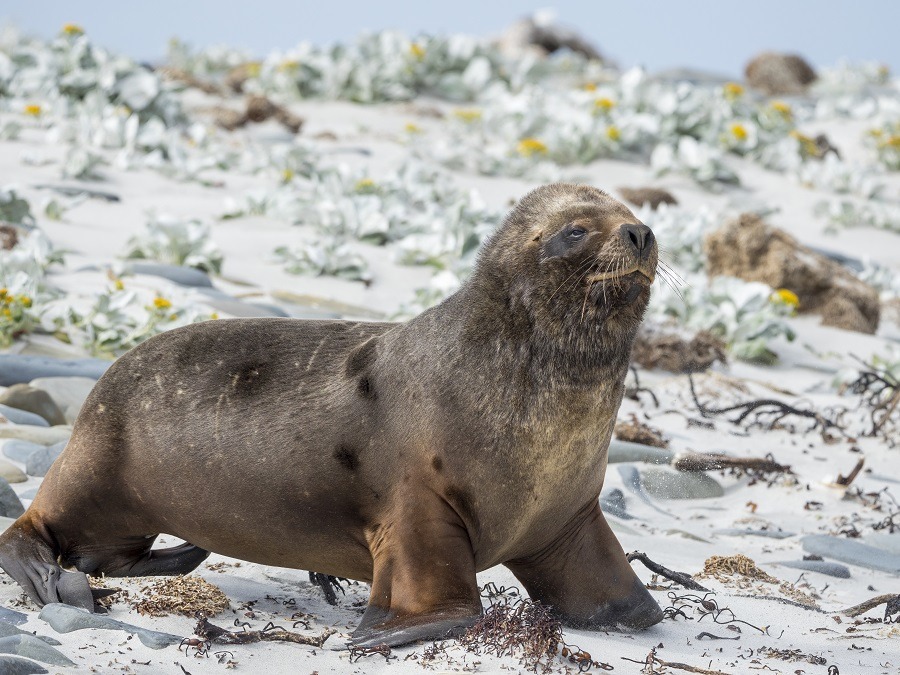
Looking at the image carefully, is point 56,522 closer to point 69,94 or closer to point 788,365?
point 788,365

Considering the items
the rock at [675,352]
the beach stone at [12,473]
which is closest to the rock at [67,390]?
the beach stone at [12,473]

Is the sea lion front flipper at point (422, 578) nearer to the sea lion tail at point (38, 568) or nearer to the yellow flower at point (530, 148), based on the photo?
the sea lion tail at point (38, 568)

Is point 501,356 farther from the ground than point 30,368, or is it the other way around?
point 501,356

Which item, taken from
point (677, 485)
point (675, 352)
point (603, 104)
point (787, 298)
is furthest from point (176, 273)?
point (603, 104)

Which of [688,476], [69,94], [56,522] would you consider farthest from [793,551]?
[69,94]

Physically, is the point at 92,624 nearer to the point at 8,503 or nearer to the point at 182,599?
the point at 182,599

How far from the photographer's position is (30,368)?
19.3 feet

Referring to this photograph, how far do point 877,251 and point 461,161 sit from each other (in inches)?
149

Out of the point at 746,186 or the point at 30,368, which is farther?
the point at 746,186

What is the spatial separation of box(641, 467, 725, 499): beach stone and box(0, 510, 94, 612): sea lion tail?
269 cm

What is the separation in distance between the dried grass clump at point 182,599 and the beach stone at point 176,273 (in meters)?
3.58

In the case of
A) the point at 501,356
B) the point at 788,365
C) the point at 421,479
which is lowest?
the point at 788,365

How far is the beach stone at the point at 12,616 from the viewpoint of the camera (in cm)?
353

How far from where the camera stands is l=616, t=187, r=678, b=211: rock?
36.7ft
